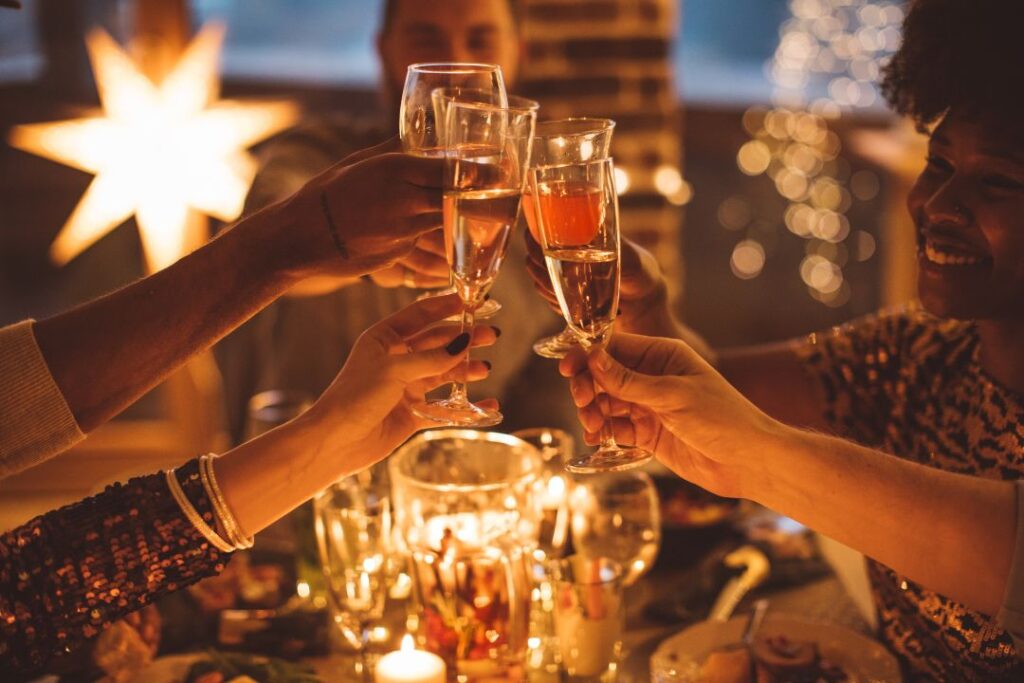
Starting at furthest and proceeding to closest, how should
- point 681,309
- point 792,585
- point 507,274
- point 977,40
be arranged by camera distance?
point 681,309, point 507,274, point 792,585, point 977,40

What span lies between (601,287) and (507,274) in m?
1.46

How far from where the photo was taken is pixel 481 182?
3.90 feet

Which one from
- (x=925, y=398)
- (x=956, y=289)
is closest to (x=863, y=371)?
(x=925, y=398)

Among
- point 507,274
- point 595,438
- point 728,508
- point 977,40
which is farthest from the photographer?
point 507,274

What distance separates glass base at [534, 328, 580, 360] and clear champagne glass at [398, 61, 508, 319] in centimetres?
33

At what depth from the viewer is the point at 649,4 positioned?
10.6 feet

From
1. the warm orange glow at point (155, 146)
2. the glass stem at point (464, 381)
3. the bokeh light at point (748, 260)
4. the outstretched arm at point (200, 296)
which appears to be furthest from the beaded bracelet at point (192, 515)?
the bokeh light at point (748, 260)

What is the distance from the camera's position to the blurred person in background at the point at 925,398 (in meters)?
1.24

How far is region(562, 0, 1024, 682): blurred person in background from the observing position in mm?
1241

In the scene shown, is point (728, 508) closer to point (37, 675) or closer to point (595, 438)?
point (595, 438)

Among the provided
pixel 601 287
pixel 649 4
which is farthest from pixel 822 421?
pixel 649 4

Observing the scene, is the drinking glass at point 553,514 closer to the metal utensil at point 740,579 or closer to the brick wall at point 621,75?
the metal utensil at point 740,579

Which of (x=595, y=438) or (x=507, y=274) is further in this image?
(x=507, y=274)

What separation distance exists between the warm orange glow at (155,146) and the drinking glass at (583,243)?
5.35 ft
